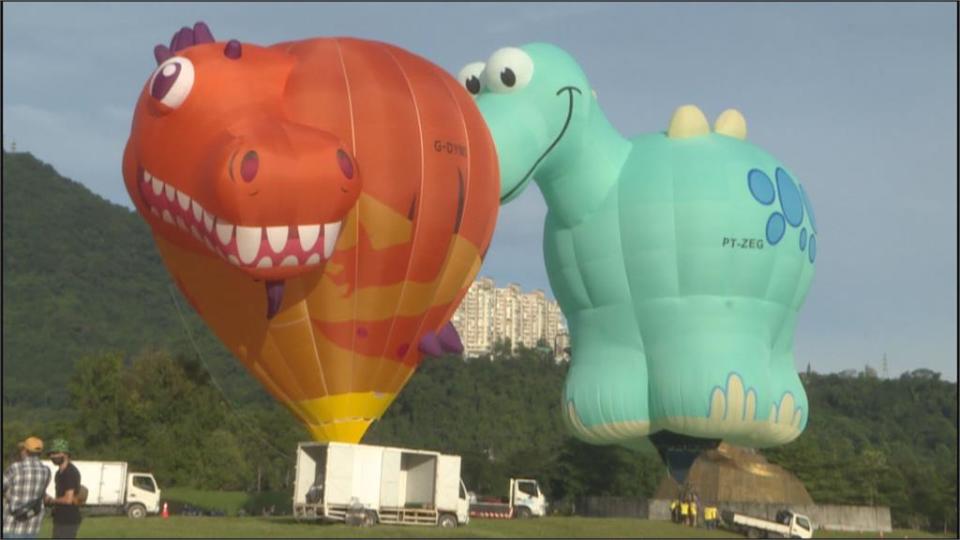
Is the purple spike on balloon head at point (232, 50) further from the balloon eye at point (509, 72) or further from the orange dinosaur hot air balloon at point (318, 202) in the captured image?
the balloon eye at point (509, 72)

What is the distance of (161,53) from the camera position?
19.5 m

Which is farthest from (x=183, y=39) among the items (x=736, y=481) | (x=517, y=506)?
(x=736, y=481)

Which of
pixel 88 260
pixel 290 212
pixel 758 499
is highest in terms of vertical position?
pixel 88 260

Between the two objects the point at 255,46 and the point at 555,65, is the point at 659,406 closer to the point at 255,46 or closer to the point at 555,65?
the point at 555,65

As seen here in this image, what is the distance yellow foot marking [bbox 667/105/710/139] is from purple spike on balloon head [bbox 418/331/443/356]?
24.6 ft

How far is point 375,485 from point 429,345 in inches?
89.8

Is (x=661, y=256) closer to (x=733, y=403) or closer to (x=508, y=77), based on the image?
(x=733, y=403)

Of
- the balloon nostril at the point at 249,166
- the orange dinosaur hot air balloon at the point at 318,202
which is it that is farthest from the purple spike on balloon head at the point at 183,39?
the balloon nostril at the point at 249,166

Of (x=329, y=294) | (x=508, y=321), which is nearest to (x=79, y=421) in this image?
(x=329, y=294)

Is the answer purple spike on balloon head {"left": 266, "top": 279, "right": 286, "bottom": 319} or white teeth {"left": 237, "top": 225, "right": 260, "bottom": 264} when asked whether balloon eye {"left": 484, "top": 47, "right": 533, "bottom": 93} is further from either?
white teeth {"left": 237, "top": 225, "right": 260, "bottom": 264}

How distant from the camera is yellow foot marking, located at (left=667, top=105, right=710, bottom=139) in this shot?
2602 cm

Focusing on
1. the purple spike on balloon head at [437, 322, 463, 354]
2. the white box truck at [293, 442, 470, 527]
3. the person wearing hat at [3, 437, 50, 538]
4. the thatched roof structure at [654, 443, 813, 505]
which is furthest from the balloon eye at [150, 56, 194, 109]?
the thatched roof structure at [654, 443, 813, 505]

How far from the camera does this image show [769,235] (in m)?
25.1

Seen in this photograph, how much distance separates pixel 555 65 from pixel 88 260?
87.9m
